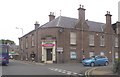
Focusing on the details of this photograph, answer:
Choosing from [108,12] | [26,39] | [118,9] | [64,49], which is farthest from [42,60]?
[118,9]

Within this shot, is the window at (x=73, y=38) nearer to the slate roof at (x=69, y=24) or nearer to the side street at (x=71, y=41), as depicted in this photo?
the side street at (x=71, y=41)

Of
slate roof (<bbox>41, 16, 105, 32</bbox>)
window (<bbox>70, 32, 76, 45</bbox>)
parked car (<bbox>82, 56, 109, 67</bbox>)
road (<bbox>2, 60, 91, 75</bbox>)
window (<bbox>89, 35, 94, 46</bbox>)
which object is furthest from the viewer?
window (<bbox>89, 35, 94, 46</bbox>)

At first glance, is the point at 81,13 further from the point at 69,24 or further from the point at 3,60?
the point at 3,60

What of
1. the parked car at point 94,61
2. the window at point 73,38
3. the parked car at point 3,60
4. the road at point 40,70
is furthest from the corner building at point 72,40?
the road at point 40,70

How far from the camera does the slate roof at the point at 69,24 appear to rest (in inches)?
1721

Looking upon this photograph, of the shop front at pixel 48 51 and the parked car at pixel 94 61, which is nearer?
the parked car at pixel 94 61

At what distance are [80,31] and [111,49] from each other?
9337 millimetres

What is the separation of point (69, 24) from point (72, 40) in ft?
10.4

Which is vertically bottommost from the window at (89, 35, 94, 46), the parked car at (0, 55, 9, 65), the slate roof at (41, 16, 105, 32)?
the parked car at (0, 55, 9, 65)

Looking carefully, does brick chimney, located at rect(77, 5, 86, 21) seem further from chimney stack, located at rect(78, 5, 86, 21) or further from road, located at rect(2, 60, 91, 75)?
road, located at rect(2, 60, 91, 75)

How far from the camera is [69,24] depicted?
44562 millimetres

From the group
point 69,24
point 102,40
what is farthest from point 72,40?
point 102,40

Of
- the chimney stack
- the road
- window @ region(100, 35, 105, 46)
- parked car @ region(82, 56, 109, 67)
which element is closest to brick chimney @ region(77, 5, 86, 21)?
the chimney stack

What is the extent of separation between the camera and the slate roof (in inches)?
1721
